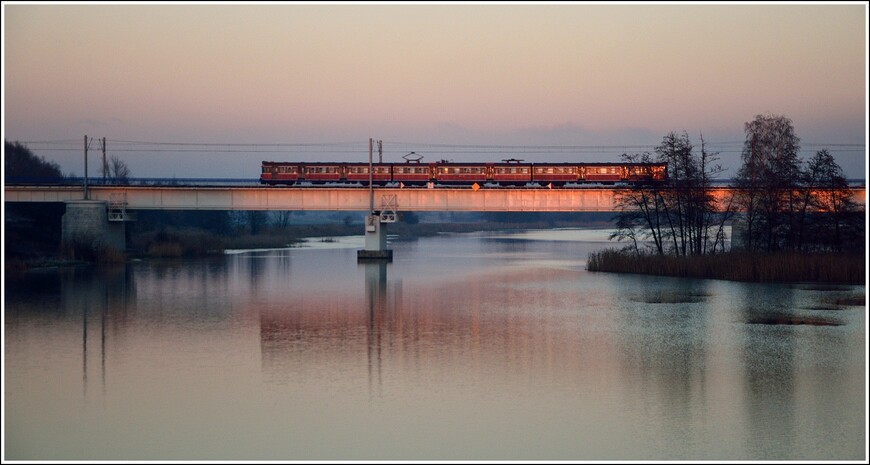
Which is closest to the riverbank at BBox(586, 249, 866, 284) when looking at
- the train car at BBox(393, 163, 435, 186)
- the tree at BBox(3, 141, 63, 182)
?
the train car at BBox(393, 163, 435, 186)

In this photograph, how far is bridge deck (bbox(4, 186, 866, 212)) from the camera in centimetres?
8288

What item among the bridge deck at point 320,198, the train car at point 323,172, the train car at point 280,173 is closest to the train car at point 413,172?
the bridge deck at point 320,198

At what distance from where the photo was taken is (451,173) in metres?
88.4

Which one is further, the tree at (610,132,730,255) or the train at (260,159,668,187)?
the train at (260,159,668,187)

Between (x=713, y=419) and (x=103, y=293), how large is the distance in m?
35.6

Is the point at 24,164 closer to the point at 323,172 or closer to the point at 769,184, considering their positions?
the point at 323,172

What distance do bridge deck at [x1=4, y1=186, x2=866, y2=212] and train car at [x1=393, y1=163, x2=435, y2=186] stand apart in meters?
3.14

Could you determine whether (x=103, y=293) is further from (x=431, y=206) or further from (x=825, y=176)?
(x=825, y=176)

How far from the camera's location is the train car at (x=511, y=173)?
289ft

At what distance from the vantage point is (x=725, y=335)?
33250 mm

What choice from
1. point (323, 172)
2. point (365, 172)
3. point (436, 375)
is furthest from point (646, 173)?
point (436, 375)

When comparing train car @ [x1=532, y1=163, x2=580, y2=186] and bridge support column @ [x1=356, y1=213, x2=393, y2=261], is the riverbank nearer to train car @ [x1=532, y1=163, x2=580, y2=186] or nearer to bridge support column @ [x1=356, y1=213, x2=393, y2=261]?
bridge support column @ [x1=356, y1=213, x2=393, y2=261]

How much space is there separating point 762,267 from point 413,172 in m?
38.7

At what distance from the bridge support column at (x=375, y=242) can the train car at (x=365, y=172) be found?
5505mm
